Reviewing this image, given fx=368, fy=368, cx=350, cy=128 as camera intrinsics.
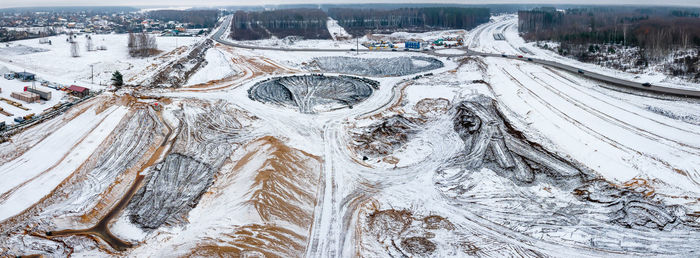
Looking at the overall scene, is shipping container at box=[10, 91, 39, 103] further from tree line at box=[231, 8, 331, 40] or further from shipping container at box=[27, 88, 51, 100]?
tree line at box=[231, 8, 331, 40]

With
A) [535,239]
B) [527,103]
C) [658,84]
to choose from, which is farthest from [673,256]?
[658,84]

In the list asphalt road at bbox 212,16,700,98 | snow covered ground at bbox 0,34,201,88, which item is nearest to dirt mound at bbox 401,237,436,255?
asphalt road at bbox 212,16,700,98

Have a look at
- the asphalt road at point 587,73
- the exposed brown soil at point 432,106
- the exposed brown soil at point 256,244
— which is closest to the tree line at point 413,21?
the asphalt road at point 587,73

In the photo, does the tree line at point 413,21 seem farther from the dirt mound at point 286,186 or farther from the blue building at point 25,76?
the dirt mound at point 286,186

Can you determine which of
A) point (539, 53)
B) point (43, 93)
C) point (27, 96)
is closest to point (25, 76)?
point (43, 93)

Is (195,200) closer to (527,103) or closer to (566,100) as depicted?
(527,103)
